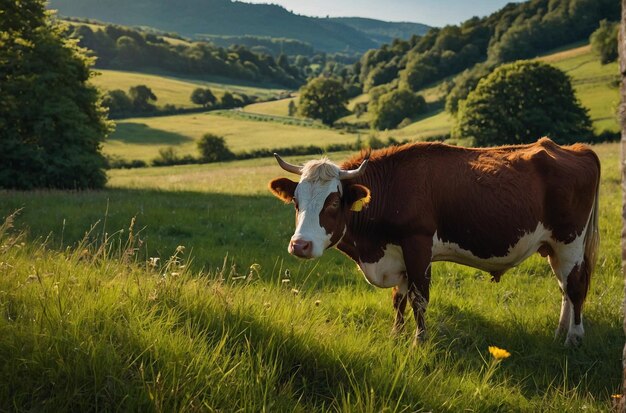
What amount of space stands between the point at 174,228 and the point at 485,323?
8.80 metres

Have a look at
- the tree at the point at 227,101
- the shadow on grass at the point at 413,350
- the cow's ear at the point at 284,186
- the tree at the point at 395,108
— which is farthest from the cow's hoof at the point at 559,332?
the tree at the point at 227,101

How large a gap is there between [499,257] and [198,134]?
81.9 meters

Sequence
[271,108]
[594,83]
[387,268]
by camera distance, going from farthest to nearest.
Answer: [271,108], [594,83], [387,268]

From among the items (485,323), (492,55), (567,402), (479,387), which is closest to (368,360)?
(479,387)

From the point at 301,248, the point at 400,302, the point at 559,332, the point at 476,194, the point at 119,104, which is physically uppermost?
the point at 119,104

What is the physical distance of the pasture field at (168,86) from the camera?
11662 centimetres

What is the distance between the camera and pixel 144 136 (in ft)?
267

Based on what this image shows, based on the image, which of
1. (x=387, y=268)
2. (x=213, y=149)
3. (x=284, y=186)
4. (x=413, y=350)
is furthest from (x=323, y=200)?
(x=213, y=149)

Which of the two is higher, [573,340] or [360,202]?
[360,202]

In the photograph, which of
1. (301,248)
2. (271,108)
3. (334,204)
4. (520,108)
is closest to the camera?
(301,248)

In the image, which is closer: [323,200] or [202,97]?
[323,200]

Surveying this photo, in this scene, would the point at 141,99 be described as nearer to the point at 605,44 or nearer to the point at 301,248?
the point at 605,44

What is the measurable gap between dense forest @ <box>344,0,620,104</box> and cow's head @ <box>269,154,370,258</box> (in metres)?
88.6

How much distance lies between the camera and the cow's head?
5.64 metres
